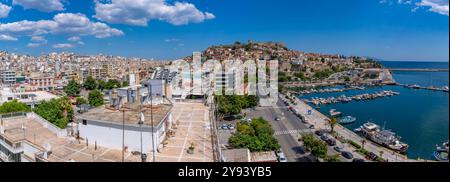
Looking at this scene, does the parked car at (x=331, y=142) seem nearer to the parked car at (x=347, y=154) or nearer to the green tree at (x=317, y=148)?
the parked car at (x=347, y=154)

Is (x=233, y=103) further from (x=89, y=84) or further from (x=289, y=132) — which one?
(x=89, y=84)

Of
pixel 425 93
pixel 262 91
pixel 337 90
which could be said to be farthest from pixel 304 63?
pixel 262 91

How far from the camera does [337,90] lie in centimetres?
3428

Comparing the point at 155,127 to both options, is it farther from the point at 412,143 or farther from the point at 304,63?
the point at 304,63

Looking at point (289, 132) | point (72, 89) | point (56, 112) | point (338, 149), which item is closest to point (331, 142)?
point (338, 149)

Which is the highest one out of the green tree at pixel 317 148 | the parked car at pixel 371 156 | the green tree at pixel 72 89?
the green tree at pixel 72 89

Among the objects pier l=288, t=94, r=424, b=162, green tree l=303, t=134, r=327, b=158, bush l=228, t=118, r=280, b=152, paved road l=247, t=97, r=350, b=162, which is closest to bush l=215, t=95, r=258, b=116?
paved road l=247, t=97, r=350, b=162

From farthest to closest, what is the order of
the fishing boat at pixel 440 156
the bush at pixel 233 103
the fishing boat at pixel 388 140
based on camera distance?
A: the bush at pixel 233 103 → the fishing boat at pixel 388 140 → the fishing boat at pixel 440 156

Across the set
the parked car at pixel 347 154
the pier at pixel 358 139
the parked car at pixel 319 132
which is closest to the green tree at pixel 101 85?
the pier at pixel 358 139

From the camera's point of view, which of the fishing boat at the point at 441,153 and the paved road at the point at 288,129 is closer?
the paved road at the point at 288,129

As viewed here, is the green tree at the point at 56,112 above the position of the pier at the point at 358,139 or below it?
above

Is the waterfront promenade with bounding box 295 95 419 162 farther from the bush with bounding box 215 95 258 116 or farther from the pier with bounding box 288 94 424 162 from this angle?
the bush with bounding box 215 95 258 116

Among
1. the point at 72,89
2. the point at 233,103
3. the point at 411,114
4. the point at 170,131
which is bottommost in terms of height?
the point at 411,114
